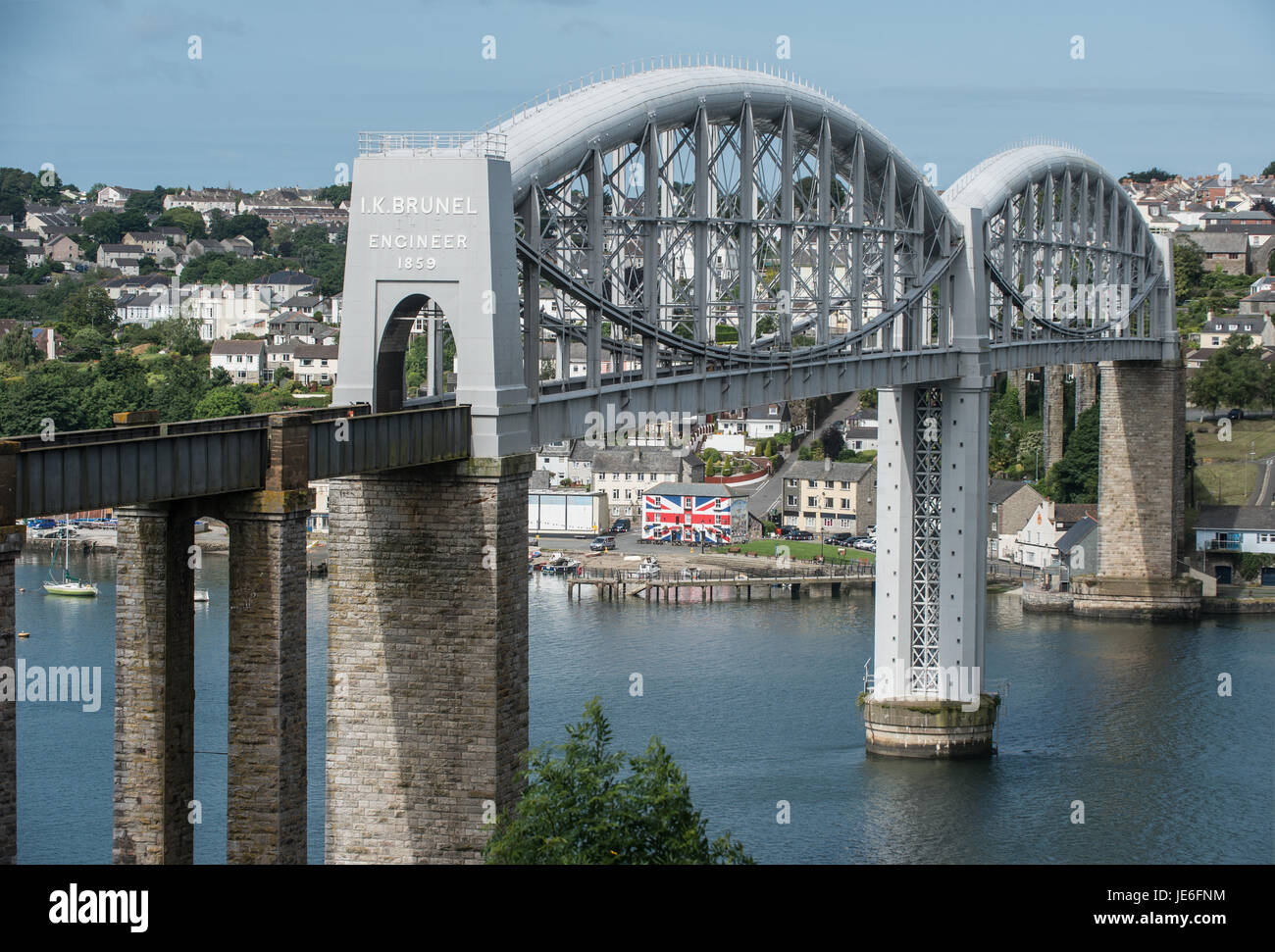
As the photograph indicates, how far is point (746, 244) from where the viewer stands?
135ft

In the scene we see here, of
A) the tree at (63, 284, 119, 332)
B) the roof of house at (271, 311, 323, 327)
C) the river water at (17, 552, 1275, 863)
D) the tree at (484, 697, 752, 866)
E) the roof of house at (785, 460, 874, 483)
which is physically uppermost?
the tree at (63, 284, 119, 332)

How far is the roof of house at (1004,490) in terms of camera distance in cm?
7938

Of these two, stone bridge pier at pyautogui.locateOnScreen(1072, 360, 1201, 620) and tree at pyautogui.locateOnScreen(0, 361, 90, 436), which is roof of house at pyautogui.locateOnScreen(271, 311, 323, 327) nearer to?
tree at pyautogui.locateOnScreen(0, 361, 90, 436)

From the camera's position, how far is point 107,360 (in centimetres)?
10869

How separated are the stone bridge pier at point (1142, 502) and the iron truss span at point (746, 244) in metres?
11.8

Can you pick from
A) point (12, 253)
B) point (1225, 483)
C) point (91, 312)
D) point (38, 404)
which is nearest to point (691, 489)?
point (1225, 483)

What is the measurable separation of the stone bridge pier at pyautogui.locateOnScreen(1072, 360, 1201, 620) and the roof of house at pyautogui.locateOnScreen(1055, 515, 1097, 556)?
1479mm

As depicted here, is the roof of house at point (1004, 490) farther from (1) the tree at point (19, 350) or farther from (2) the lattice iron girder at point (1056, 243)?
(1) the tree at point (19, 350)

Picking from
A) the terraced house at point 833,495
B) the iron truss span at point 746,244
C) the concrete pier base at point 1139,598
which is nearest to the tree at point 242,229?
the terraced house at point 833,495

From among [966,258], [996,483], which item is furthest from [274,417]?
[996,483]

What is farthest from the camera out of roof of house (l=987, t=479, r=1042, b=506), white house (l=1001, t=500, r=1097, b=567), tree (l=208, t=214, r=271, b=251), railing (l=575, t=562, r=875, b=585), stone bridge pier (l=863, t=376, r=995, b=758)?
tree (l=208, t=214, r=271, b=251)

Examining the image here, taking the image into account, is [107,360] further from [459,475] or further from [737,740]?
[459,475]

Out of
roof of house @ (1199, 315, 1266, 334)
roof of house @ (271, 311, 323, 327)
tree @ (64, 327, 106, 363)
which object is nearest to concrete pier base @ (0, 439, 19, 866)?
roof of house @ (1199, 315, 1266, 334)

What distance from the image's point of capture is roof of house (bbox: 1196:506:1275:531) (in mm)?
73375
